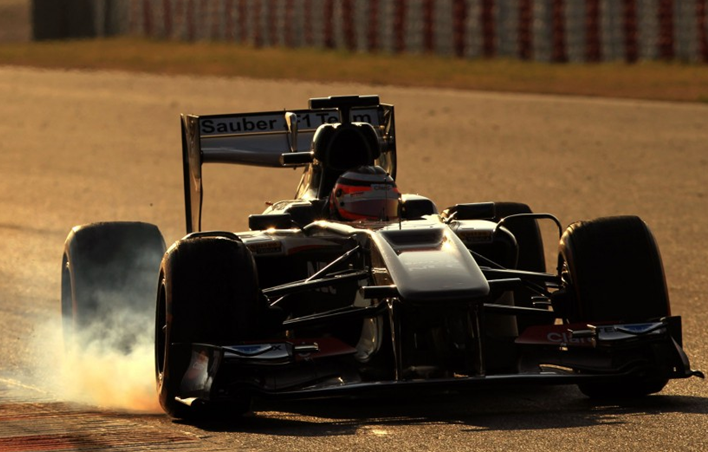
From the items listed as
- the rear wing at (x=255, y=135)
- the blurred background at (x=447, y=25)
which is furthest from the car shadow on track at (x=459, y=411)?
the blurred background at (x=447, y=25)

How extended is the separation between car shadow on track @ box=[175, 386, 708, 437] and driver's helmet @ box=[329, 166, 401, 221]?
1.10m

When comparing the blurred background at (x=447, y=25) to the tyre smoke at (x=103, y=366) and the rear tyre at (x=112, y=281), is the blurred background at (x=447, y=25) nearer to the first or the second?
the rear tyre at (x=112, y=281)

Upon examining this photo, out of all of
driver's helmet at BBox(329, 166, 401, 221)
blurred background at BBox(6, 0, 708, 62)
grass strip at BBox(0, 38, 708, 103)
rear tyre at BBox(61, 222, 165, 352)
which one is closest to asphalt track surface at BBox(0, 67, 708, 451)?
rear tyre at BBox(61, 222, 165, 352)

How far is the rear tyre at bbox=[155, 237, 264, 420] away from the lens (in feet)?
23.3

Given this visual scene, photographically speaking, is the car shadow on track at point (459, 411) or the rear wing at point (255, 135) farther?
the rear wing at point (255, 135)

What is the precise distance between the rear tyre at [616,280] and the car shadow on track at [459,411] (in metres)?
0.16

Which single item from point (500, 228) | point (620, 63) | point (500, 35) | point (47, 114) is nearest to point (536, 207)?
point (500, 228)

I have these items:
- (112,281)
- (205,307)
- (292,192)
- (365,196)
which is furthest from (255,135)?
(292,192)

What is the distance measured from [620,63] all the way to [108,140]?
36.4 ft

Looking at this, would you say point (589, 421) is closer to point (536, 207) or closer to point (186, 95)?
point (536, 207)

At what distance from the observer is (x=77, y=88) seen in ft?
105

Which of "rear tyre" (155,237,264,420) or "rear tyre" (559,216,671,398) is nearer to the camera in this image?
"rear tyre" (155,237,264,420)

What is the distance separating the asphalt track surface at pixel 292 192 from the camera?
22.5 feet

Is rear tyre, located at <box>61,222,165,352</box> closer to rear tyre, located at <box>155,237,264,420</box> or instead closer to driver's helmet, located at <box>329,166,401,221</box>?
driver's helmet, located at <box>329,166,401,221</box>
